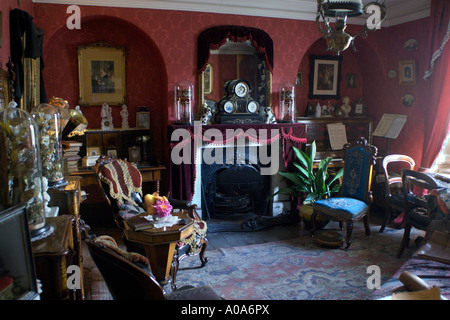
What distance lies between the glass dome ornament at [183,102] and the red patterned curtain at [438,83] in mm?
3292

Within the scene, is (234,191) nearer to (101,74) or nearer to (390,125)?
(101,74)

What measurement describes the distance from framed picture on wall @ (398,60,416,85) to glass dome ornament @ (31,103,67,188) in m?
4.94

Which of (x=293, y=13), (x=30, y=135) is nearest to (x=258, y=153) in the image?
(x=293, y=13)

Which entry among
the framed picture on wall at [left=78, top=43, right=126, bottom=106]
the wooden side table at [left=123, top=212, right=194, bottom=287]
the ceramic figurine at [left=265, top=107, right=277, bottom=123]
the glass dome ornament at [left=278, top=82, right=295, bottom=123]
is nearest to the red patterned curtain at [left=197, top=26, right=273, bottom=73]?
the glass dome ornament at [left=278, top=82, right=295, bottom=123]

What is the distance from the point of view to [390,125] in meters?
5.80

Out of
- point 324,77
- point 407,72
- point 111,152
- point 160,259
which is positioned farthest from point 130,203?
point 407,72

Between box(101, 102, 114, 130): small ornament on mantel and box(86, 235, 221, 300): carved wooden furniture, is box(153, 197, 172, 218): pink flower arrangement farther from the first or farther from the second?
box(101, 102, 114, 130): small ornament on mantel

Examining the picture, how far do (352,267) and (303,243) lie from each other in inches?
31.0

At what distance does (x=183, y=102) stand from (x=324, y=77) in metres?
2.57

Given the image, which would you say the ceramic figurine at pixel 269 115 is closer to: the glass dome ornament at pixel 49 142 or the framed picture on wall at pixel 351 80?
the framed picture on wall at pixel 351 80

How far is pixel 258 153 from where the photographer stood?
5.54 meters

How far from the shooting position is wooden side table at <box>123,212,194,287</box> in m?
3.17

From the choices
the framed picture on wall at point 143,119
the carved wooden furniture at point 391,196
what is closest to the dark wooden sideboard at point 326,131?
the carved wooden furniture at point 391,196

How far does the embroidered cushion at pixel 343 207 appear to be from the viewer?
425 centimetres
